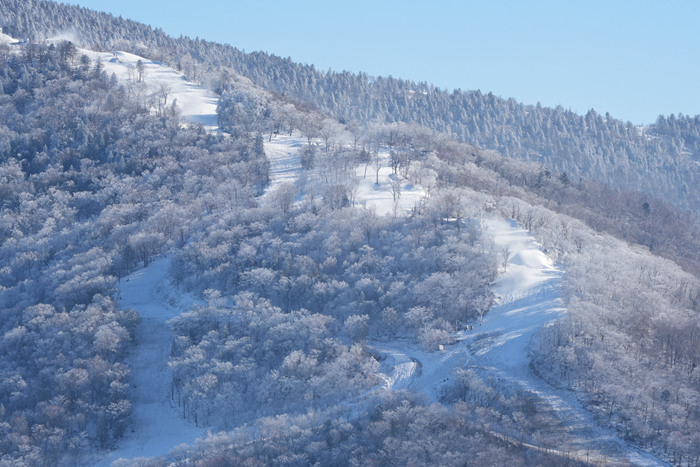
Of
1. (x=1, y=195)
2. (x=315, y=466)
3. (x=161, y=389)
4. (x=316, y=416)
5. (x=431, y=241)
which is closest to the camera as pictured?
(x=315, y=466)

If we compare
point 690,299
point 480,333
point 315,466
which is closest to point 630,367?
point 480,333

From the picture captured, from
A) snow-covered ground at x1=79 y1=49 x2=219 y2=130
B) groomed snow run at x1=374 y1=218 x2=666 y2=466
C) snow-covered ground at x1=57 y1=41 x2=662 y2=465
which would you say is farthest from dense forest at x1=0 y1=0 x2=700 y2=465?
snow-covered ground at x1=79 y1=49 x2=219 y2=130

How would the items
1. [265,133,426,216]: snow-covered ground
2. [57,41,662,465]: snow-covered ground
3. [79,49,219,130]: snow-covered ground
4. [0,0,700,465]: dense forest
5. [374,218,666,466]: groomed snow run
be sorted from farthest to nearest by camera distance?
[79,49,219,130]: snow-covered ground, [265,133,426,216]: snow-covered ground, [57,41,662,465]: snow-covered ground, [0,0,700,465]: dense forest, [374,218,666,466]: groomed snow run

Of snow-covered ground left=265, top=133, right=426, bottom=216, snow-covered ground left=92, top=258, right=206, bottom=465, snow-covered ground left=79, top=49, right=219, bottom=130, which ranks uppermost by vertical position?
snow-covered ground left=79, top=49, right=219, bottom=130

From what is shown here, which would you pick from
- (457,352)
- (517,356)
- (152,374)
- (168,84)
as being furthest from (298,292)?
(168,84)

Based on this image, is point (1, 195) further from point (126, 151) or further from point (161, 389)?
point (161, 389)

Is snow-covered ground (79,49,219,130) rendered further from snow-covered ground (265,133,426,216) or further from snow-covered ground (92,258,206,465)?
snow-covered ground (92,258,206,465)
